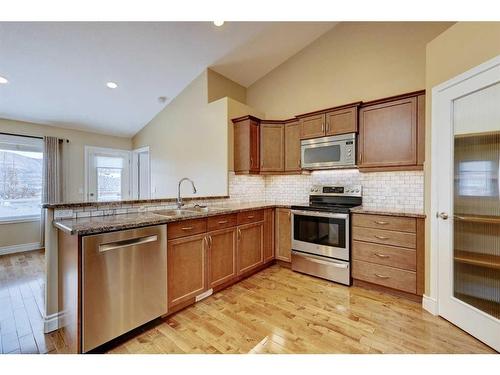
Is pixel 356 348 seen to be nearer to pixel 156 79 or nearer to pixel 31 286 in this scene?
pixel 31 286

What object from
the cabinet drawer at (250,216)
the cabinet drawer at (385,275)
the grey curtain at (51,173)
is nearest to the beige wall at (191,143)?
the cabinet drawer at (250,216)

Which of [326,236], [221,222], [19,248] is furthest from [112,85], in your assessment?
[326,236]

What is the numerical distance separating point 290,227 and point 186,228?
1.59m

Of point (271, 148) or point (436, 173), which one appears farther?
point (271, 148)

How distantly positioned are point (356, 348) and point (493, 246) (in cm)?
136

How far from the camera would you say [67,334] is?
→ 172 cm

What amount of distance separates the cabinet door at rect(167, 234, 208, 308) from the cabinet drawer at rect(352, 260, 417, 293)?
1751 mm

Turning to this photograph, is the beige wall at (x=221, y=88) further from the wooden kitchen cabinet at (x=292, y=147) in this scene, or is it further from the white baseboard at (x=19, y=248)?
the white baseboard at (x=19, y=248)

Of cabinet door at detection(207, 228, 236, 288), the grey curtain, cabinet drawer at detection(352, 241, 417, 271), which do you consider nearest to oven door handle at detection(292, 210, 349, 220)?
cabinet drawer at detection(352, 241, 417, 271)

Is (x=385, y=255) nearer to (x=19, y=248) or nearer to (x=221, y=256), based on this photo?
(x=221, y=256)

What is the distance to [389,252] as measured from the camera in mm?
2455

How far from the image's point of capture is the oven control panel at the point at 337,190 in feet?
10.3

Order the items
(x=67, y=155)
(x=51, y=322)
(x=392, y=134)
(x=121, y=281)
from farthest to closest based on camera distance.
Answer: (x=67, y=155) < (x=392, y=134) < (x=51, y=322) < (x=121, y=281)
